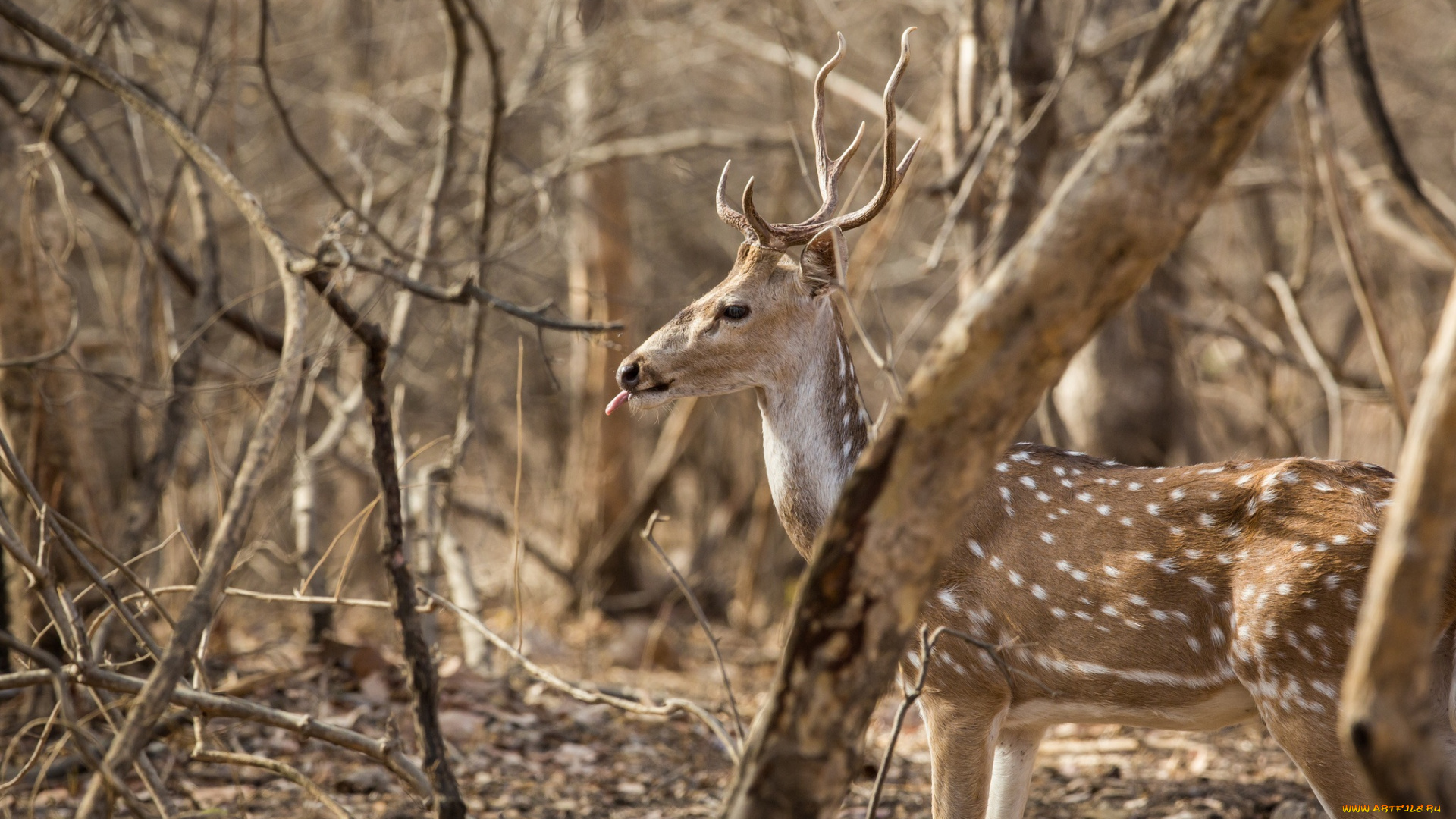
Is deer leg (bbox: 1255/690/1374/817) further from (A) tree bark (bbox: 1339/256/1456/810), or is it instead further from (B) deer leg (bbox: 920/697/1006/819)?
(A) tree bark (bbox: 1339/256/1456/810)

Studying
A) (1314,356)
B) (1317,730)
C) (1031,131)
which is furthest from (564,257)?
(1317,730)

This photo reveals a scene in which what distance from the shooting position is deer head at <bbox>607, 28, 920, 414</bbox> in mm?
4441

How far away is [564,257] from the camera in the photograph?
38.9ft

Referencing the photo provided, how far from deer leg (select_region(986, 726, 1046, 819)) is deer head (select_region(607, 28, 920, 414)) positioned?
1.48m

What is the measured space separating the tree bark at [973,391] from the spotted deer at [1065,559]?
1.17 metres

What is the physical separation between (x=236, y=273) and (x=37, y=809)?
264 inches

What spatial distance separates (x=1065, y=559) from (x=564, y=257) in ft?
27.8

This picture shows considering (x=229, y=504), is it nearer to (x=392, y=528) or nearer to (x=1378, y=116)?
(x=392, y=528)

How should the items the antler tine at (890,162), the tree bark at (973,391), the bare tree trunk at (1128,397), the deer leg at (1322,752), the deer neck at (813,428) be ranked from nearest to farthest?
the tree bark at (973,391)
the deer leg at (1322,752)
the antler tine at (890,162)
the deer neck at (813,428)
the bare tree trunk at (1128,397)

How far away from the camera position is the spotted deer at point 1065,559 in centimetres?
362

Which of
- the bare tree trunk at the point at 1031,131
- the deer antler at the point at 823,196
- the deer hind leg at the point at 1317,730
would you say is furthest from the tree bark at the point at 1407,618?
the bare tree trunk at the point at 1031,131

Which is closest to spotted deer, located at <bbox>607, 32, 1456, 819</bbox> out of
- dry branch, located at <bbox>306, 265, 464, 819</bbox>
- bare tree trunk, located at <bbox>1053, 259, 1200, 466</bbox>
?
dry branch, located at <bbox>306, 265, 464, 819</bbox>

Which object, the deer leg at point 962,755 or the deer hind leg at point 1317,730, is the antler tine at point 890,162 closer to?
the deer leg at point 962,755

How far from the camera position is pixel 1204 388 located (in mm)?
10492
